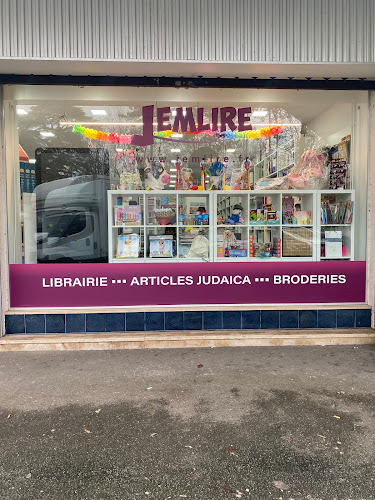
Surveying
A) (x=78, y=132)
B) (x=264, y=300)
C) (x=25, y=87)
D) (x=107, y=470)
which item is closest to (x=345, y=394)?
(x=264, y=300)

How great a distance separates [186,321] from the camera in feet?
15.6

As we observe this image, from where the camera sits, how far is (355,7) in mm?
4012

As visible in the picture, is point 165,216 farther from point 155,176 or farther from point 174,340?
point 174,340

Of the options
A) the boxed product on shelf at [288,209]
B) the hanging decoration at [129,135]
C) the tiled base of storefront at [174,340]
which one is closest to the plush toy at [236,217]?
the boxed product on shelf at [288,209]

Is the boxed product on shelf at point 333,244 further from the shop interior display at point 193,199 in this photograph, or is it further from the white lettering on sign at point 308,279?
the white lettering on sign at point 308,279

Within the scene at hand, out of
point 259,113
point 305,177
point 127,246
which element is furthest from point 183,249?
point 259,113

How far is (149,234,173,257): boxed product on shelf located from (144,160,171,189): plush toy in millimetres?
679

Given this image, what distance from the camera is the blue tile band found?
4664 millimetres

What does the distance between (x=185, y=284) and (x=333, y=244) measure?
2025mm

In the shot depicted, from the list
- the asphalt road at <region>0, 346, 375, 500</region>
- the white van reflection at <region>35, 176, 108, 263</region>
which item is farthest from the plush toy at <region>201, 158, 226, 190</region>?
the asphalt road at <region>0, 346, 375, 500</region>

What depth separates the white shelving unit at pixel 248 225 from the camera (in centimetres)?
509

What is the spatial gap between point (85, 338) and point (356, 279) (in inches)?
134

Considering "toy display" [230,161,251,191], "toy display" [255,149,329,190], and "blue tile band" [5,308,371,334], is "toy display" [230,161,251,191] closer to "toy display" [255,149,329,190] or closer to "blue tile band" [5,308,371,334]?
"toy display" [255,149,329,190]

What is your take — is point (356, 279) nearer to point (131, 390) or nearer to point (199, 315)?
point (199, 315)
